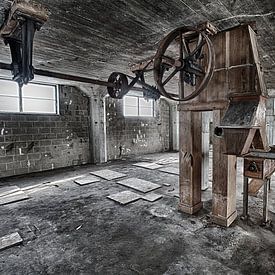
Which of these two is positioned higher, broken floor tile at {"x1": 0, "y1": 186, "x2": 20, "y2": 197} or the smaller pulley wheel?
the smaller pulley wheel

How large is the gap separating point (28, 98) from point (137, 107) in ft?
14.2

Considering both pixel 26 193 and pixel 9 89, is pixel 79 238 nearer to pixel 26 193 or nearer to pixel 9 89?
pixel 26 193

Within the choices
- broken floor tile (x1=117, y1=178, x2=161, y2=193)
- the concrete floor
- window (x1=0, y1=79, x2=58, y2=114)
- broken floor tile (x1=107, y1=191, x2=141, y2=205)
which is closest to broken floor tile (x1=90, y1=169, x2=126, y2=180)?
broken floor tile (x1=117, y1=178, x2=161, y2=193)

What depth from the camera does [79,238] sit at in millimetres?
2518

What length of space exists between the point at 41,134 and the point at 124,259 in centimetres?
489

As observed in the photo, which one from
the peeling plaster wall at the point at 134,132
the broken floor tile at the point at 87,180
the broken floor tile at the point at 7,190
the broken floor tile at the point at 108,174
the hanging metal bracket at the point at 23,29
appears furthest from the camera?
the peeling plaster wall at the point at 134,132

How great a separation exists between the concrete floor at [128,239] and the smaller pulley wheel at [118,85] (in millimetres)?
1913

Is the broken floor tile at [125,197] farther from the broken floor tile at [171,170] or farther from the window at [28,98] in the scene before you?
the window at [28,98]

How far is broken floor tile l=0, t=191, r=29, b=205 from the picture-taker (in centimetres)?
373

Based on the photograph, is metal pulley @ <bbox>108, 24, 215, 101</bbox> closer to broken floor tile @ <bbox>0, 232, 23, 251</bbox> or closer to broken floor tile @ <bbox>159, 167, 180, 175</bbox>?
broken floor tile @ <bbox>0, 232, 23, 251</bbox>

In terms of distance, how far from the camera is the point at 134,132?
339 inches

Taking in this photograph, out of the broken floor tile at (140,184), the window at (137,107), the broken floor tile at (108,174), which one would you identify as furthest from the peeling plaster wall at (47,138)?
the broken floor tile at (140,184)

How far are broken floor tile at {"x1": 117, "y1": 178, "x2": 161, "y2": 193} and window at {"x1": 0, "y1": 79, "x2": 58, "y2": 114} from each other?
10.9 feet

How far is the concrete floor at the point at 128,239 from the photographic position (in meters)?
1.99
